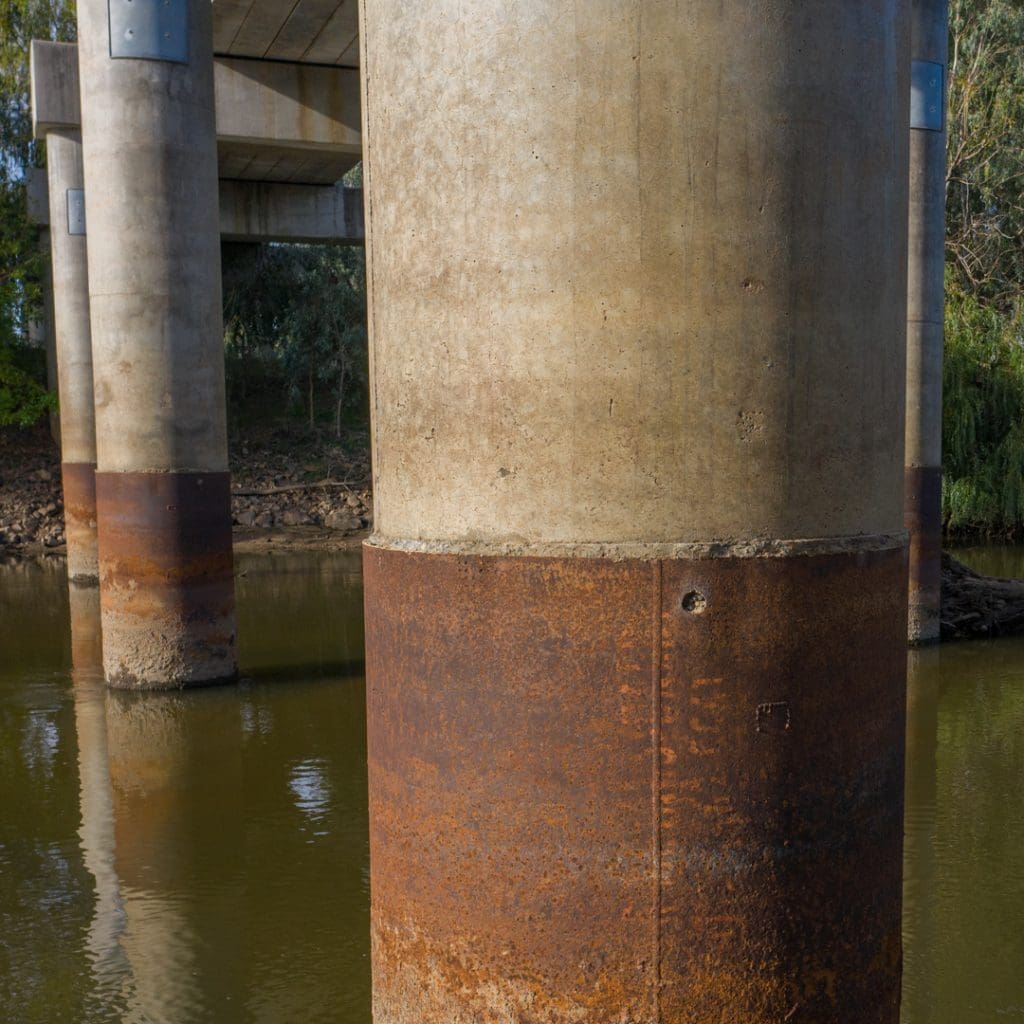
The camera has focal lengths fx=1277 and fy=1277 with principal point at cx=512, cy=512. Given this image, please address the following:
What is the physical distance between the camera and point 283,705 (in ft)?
34.0

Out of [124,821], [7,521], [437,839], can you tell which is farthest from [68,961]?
[7,521]

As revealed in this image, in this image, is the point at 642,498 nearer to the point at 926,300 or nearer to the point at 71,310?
the point at 926,300

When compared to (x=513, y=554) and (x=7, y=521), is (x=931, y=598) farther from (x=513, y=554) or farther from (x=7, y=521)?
(x=7, y=521)

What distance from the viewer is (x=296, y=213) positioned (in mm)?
22734

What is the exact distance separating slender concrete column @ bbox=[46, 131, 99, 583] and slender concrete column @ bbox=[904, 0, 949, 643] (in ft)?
36.9

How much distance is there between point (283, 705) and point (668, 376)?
26.6 ft

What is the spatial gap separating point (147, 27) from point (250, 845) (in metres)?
6.72

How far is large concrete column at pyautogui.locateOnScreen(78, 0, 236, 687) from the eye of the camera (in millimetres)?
10336

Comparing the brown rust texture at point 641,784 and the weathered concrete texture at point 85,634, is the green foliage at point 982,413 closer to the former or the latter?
the weathered concrete texture at point 85,634

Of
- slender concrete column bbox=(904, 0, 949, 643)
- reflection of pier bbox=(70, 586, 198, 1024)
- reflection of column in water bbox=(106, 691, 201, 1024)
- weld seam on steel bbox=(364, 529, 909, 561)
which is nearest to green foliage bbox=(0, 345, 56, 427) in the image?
reflection of pier bbox=(70, 586, 198, 1024)

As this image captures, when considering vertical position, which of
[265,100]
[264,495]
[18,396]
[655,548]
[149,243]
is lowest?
[264,495]

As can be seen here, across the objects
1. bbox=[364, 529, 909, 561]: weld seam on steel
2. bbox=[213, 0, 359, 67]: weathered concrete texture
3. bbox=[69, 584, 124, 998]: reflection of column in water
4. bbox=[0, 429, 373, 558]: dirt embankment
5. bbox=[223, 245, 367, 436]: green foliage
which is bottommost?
bbox=[69, 584, 124, 998]: reflection of column in water

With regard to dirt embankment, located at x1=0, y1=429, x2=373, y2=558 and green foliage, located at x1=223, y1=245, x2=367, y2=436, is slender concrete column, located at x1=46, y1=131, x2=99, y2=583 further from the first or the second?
green foliage, located at x1=223, y1=245, x2=367, y2=436

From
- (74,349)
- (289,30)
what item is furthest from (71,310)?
(289,30)
